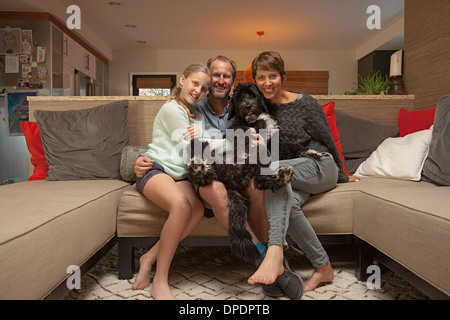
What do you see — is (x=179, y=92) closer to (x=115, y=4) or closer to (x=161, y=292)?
(x=161, y=292)

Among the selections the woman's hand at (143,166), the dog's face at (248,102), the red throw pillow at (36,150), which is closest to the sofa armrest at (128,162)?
the woman's hand at (143,166)

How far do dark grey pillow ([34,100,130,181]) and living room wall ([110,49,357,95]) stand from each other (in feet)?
19.5

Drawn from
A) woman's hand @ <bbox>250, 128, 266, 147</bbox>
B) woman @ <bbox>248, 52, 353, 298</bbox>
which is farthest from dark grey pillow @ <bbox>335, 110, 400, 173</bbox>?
woman's hand @ <bbox>250, 128, 266, 147</bbox>

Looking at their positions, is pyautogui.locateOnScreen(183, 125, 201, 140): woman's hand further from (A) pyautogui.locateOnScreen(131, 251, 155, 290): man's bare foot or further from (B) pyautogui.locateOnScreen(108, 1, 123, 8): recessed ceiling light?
(B) pyautogui.locateOnScreen(108, 1, 123, 8): recessed ceiling light

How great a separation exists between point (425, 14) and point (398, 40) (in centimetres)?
416

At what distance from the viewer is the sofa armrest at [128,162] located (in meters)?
2.03

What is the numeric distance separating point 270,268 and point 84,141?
55.4 inches

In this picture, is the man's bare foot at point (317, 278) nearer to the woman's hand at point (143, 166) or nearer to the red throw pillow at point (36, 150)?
the woman's hand at point (143, 166)

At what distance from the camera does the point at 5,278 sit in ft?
2.69

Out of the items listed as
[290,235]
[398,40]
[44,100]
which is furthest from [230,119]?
[398,40]

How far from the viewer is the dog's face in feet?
5.50

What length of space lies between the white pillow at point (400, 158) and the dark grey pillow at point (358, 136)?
123 mm
